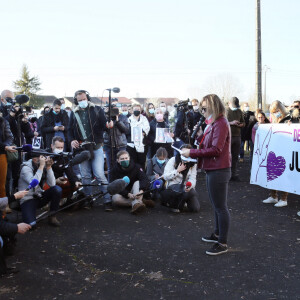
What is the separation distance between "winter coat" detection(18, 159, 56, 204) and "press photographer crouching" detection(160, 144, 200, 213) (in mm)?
2135

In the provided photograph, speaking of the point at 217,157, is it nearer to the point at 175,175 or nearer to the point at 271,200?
the point at 175,175

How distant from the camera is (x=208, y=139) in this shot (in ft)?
15.5

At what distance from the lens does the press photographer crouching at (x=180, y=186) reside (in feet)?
22.4

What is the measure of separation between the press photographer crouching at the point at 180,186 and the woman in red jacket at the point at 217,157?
6.11 ft

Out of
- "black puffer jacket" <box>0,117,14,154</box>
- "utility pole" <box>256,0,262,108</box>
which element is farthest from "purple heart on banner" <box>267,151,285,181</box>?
"utility pole" <box>256,0,262,108</box>

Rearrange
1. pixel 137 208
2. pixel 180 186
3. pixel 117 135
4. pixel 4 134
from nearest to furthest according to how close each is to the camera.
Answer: pixel 4 134
pixel 137 208
pixel 180 186
pixel 117 135

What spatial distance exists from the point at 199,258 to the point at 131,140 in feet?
16.4

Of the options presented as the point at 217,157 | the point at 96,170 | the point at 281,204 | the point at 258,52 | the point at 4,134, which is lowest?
the point at 281,204

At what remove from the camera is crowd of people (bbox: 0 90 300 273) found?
4.67 m

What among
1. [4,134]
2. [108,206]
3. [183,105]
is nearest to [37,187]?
[4,134]

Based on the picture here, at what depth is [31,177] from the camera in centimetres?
588

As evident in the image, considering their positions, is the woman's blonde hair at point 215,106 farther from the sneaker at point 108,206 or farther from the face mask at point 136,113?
the face mask at point 136,113

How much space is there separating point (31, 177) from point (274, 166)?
476 cm

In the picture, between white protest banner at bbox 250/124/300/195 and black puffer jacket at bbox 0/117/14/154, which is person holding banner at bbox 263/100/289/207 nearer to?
white protest banner at bbox 250/124/300/195
